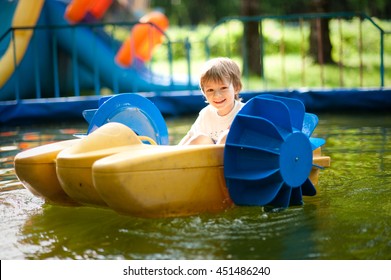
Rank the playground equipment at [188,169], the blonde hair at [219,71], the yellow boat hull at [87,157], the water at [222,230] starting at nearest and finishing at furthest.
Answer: the water at [222,230] < the playground equipment at [188,169] < the yellow boat hull at [87,157] < the blonde hair at [219,71]

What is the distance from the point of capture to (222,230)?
10.7 feet

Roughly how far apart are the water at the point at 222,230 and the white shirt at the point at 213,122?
2.04 feet

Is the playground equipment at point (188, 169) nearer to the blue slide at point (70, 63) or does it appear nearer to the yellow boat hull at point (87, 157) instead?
the yellow boat hull at point (87, 157)

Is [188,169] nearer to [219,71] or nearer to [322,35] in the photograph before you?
[219,71]

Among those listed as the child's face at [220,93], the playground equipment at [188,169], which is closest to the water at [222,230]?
the playground equipment at [188,169]

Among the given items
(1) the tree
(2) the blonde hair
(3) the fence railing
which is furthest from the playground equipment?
(1) the tree

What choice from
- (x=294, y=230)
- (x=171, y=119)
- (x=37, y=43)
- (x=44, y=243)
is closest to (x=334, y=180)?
(x=294, y=230)

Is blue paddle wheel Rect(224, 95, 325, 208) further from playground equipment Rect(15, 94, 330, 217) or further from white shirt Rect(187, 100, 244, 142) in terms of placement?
white shirt Rect(187, 100, 244, 142)

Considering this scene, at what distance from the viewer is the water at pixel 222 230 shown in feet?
9.72

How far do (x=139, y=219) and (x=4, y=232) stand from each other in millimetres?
661

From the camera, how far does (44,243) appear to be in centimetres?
324

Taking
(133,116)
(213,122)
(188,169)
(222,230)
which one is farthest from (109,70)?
(222,230)

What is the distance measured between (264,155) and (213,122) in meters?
0.78

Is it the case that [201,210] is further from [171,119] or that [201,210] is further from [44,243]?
[171,119]
